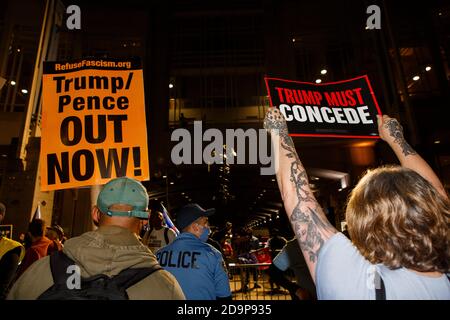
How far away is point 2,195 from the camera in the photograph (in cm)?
934

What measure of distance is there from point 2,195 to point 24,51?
690 centimetres

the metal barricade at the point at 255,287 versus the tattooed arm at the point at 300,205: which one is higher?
the tattooed arm at the point at 300,205

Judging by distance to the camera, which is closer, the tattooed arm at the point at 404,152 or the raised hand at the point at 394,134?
the tattooed arm at the point at 404,152

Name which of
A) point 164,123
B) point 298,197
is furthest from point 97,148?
point 164,123

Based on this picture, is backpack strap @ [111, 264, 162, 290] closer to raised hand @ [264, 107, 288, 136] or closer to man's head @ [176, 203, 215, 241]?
raised hand @ [264, 107, 288, 136]

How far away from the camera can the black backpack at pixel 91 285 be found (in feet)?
4.59

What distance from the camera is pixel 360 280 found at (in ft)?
3.70

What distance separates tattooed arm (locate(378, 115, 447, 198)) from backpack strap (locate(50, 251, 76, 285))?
6.94 feet

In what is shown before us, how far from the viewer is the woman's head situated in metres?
1.16

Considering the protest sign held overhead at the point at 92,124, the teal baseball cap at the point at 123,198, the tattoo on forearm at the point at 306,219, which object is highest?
the protest sign held overhead at the point at 92,124

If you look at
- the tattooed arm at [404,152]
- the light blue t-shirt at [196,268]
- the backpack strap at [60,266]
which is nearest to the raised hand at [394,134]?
the tattooed arm at [404,152]

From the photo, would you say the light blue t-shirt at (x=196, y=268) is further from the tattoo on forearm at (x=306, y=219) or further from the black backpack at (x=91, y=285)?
the tattoo on forearm at (x=306, y=219)

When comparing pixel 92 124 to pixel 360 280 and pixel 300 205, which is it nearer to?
pixel 300 205

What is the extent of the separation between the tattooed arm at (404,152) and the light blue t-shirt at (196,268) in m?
2.14
